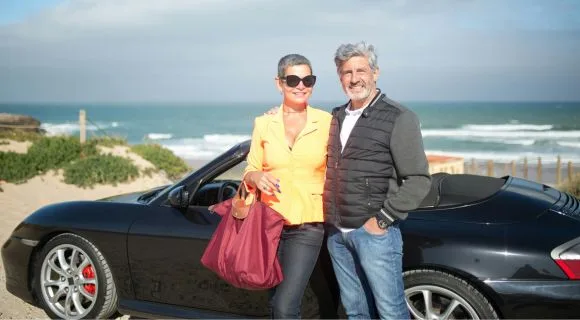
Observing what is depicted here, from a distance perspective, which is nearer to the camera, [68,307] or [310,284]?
[310,284]

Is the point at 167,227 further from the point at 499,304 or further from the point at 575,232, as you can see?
the point at 575,232

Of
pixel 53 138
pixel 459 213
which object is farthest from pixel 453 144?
pixel 459 213

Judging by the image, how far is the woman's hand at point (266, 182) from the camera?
8.35 ft

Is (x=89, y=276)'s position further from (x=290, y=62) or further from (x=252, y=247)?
(x=290, y=62)

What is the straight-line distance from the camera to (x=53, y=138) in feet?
42.9

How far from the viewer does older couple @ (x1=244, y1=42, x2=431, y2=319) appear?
241cm

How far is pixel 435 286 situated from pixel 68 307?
2.62m

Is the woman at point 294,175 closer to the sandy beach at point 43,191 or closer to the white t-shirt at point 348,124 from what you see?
the white t-shirt at point 348,124

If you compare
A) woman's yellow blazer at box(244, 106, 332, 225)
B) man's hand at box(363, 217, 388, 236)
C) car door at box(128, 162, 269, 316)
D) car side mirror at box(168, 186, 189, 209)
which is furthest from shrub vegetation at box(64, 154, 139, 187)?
man's hand at box(363, 217, 388, 236)

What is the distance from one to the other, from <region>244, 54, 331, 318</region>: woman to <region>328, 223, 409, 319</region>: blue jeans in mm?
127

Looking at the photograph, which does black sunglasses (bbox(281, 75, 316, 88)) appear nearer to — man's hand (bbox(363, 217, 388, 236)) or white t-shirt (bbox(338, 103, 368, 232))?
white t-shirt (bbox(338, 103, 368, 232))

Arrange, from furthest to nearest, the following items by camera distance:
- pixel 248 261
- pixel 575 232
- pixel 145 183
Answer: pixel 145 183, pixel 575 232, pixel 248 261

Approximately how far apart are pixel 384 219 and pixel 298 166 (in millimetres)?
513

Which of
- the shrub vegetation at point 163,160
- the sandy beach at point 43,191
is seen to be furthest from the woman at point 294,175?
the shrub vegetation at point 163,160
